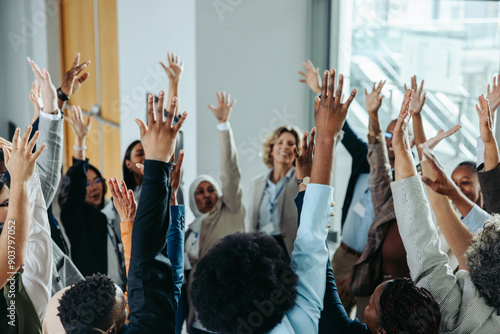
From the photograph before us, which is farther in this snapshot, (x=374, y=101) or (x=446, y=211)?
(x=374, y=101)

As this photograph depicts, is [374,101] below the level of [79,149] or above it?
above

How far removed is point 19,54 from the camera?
5742 millimetres

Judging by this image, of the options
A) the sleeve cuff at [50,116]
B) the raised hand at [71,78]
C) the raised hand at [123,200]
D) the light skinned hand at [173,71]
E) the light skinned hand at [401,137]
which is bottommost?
the raised hand at [123,200]

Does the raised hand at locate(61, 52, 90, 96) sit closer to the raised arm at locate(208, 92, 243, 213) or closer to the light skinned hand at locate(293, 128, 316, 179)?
the raised arm at locate(208, 92, 243, 213)

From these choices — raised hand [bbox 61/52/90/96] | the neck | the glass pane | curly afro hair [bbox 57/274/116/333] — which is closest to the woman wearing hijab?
the neck

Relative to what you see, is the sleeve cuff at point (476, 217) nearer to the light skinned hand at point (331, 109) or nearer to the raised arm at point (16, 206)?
the light skinned hand at point (331, 109)

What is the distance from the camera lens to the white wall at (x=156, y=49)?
398 centimetres

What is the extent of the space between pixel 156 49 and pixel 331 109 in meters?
2.96

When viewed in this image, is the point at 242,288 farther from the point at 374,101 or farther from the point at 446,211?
the point at 374,101

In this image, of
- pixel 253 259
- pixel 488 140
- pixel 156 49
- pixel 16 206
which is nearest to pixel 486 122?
pixel 488 140

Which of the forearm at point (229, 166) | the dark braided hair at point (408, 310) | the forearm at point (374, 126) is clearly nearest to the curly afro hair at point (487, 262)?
the dark braided hair at point (408, 310)

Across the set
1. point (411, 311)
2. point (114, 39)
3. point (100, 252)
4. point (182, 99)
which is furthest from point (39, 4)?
point (411, 311)

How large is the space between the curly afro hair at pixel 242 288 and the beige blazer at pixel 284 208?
1734mm

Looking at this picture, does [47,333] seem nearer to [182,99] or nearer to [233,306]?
[233,306]
